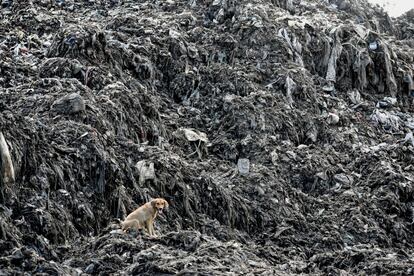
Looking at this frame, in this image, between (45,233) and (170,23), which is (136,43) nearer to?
(170,23)

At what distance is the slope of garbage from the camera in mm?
6641

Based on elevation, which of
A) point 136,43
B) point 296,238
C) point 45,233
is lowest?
point 296,238

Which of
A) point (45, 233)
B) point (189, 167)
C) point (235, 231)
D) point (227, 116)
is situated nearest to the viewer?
point (45, 233)

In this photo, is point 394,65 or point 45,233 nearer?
point 45,233

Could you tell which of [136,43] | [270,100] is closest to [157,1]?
[136,43]

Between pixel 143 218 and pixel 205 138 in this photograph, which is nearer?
pixel 143 218

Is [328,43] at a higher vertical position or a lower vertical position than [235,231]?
higher

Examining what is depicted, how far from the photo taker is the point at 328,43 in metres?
12.6

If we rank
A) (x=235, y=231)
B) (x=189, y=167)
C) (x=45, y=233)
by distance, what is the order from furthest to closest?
(x=189, y=167), (x=235, y=231), (x=45, y=233)

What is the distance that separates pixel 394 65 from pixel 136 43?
15.1 ft

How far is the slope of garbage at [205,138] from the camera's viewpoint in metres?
6.64

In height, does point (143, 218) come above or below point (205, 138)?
above

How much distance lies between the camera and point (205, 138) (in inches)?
391

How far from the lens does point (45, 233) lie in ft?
21.8
